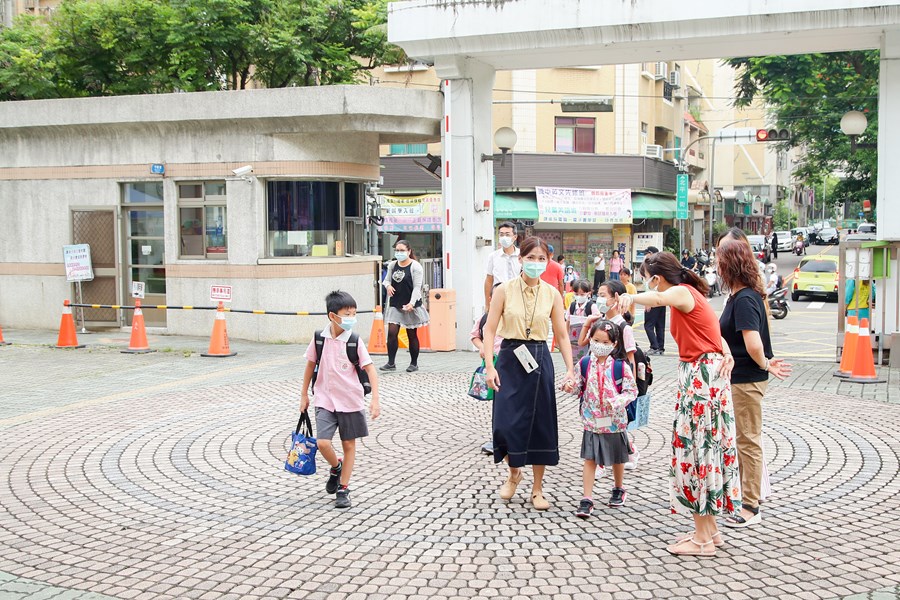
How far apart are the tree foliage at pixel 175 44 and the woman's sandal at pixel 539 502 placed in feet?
59.4

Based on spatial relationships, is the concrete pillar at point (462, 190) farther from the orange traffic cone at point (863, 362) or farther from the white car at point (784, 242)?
the white car at point (784, 242)

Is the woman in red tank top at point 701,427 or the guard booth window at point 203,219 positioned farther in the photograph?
the guard booth window at point 203,219

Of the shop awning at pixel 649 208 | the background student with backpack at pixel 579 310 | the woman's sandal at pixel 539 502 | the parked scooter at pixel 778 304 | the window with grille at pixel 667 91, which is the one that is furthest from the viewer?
the window with grille at pixel 667 91

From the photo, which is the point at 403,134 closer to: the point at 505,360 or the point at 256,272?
the point at 256,272

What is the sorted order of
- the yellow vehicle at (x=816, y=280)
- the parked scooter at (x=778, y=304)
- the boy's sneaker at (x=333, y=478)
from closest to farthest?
1. the boy's sneaker at (x=333, y=478)
2. the parked scooter at (x=778, y=304)
3. the yellow vehicle at (x=816, y=280)

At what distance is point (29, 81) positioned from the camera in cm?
2077

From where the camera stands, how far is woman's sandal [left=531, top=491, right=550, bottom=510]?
21.2 ft

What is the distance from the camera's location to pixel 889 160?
13195 mm

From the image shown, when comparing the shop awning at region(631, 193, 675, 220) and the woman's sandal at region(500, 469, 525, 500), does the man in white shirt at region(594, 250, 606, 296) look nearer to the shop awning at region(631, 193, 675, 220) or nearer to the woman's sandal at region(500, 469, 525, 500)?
the shop awning at region(631, 193, 675, 220)

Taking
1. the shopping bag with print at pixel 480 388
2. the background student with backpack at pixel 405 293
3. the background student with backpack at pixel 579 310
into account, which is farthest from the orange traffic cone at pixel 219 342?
the shopping bag with print at pixel 480 388

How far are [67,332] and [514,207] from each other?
65.2 ft

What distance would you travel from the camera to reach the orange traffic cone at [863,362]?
11.8m

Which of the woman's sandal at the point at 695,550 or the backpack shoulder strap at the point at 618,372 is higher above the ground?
the backpack shoulder strap at the point at 618,372

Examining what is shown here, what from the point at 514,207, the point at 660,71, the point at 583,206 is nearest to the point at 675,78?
the point at 660,71
